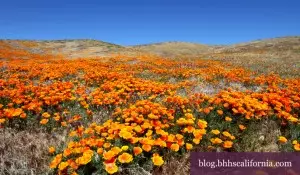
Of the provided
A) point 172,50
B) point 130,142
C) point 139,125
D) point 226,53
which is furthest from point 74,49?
point 130,142

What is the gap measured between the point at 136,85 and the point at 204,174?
4799mm

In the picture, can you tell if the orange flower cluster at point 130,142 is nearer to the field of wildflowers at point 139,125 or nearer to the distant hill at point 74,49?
the field of wildflowers at point 139,125

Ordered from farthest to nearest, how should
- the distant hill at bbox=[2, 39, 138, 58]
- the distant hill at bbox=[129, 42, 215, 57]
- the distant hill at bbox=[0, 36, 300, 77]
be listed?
the distant hill at bbox=[129, 42, 215, 57] → the distant hill at bbox=[2, 39, 138, 58] → the distant hill at bbox=[0, 36, 300, 77]

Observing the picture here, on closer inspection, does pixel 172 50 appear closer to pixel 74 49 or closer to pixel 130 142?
pixel 74 49

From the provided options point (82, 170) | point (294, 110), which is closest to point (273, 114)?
point (294, 110)

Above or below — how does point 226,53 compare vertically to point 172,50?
below

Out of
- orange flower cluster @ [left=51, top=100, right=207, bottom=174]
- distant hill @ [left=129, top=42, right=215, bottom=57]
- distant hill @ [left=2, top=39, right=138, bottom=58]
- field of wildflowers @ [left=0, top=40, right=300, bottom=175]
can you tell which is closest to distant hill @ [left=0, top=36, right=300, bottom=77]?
distant hill @ [left=2, top=39, right=138, bottom=58]

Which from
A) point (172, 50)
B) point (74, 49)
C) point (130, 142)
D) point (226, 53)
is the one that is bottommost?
point (130, 142)

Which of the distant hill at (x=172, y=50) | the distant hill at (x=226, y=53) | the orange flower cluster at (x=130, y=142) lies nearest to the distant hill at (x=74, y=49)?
the distant hill at (x=226, y=53)

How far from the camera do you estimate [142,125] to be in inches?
194

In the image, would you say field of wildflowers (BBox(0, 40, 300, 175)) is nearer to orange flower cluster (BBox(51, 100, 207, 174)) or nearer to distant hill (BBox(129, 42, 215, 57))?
orange flower cluster (BBox(51, 100, 207, 174))

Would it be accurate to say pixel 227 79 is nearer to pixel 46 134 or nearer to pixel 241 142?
pixel 241 142

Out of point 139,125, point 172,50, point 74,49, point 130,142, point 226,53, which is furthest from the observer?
point 172,50

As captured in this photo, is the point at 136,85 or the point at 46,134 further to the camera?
the point at 136,85
